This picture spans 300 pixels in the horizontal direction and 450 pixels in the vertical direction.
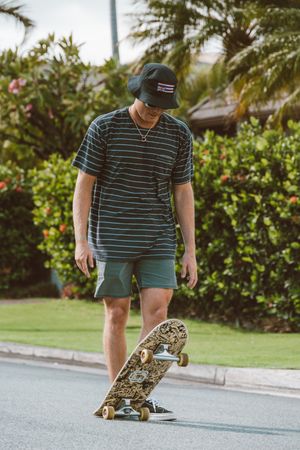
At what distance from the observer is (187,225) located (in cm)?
665

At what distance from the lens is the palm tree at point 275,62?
66.8 feet

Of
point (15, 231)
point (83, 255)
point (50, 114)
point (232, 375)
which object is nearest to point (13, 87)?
point (50, 114)

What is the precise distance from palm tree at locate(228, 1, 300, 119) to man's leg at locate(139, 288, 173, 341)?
46.4 ft

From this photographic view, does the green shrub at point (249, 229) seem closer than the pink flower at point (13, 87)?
Yes

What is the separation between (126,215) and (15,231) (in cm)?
1394

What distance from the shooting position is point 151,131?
6453 mm

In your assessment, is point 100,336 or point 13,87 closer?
point 100,336

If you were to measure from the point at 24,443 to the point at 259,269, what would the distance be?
8.22 m

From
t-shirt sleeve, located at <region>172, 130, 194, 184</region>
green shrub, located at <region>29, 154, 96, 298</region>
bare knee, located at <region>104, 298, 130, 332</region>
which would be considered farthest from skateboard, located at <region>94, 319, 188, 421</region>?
green shrub, located at <region>29, 154, 96, 298</region>

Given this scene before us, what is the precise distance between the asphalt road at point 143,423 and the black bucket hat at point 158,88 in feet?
6.26

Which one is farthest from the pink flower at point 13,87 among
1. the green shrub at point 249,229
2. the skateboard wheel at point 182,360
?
the skateboard wheel at point 182,360

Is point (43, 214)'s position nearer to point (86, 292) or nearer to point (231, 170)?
point (86, 292)

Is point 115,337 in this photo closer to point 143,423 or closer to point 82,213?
point 143,423

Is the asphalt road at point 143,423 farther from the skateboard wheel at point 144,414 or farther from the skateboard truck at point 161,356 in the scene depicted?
the skateboard truck at point 161,356
